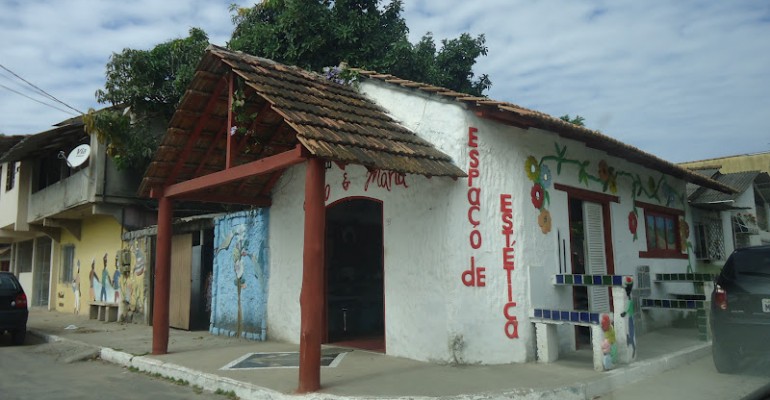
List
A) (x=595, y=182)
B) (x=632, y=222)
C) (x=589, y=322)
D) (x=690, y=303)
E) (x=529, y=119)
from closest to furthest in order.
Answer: (x=589, y=322) → (x=529, y=119) → (x=690, y=303) → (x=595, y=182) → (x=632, y=222)

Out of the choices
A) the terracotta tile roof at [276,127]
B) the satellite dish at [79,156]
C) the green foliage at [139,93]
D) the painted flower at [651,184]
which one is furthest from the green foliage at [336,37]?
the painted flower at [651,184]

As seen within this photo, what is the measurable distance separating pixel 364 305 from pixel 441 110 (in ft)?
15.3

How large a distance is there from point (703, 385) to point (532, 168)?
11.3 feet

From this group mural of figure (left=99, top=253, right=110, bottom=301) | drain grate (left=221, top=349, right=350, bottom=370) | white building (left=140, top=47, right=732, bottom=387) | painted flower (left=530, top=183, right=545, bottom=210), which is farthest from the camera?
mural of figure (left=99, top=253, right=110, bottom=301)

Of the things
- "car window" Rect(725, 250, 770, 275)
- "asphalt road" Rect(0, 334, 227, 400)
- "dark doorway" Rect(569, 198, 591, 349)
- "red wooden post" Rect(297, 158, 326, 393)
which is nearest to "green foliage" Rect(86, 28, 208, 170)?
"asphalt road" Rect(0, 334, 227, 400)

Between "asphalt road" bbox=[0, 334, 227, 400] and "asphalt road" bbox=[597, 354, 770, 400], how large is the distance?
4.82 meters

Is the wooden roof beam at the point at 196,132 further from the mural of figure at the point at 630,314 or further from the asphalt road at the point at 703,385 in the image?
the asphalt road at the point at 703,385

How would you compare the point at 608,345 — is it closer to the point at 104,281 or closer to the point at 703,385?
the point at 703,385

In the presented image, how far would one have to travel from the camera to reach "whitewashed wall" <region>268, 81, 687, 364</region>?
7.19 m

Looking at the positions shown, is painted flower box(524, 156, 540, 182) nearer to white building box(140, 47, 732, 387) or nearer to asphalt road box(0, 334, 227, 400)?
white building box(140, 47, 732, 387)

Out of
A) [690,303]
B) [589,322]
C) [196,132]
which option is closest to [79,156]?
[196,132]

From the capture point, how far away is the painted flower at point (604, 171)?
9531mm

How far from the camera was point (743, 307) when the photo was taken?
21.2 feet

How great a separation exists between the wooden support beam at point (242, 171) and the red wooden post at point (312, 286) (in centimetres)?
31
